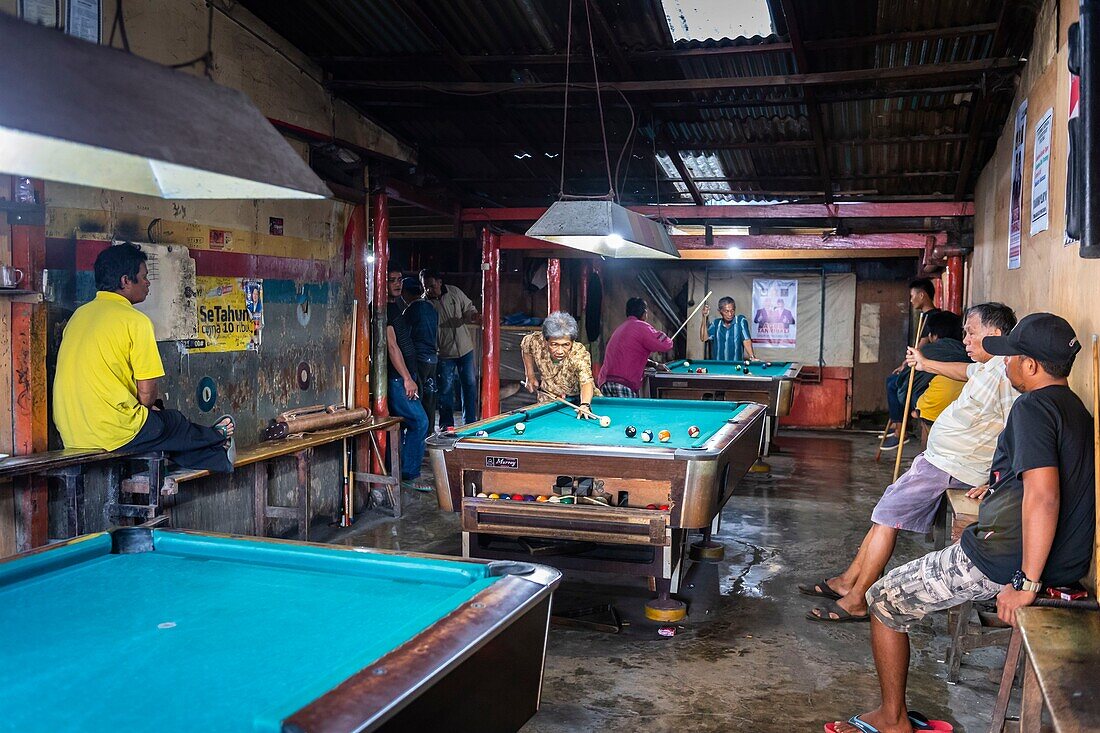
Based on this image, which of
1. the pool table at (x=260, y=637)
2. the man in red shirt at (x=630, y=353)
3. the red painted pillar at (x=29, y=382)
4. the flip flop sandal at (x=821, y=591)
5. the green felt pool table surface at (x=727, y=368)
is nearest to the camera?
the pool table at (x=260, y=637)

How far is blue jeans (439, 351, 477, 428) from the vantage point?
26.0ft

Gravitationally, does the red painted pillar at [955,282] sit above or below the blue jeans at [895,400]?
above

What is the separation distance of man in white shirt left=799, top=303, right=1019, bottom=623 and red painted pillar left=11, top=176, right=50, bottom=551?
3.38m

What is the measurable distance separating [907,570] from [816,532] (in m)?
2.91

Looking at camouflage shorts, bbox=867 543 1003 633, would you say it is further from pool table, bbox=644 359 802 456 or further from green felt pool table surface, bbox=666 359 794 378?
green felt pool table surface, bbox=666 359 794 378

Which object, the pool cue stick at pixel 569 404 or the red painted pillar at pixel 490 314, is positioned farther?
the red painted pillar at pixel 490 314

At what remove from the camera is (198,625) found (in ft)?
6.28

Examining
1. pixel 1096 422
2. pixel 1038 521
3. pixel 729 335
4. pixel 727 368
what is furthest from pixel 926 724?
pixel 729 335

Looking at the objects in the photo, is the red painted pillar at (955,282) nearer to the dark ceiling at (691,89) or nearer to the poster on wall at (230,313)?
the dark ceiling at (691,89)

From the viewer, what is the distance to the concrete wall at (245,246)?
4008mm

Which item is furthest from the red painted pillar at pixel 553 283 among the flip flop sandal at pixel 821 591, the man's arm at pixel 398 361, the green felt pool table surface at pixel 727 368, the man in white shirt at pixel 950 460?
the man in white shirt at pixel 950 460

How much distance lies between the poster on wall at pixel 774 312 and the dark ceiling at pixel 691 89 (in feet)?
10.5

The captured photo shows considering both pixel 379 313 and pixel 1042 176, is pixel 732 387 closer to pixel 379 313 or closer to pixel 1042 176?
pixel 379 313

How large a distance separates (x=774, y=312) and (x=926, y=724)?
8.50 metres
